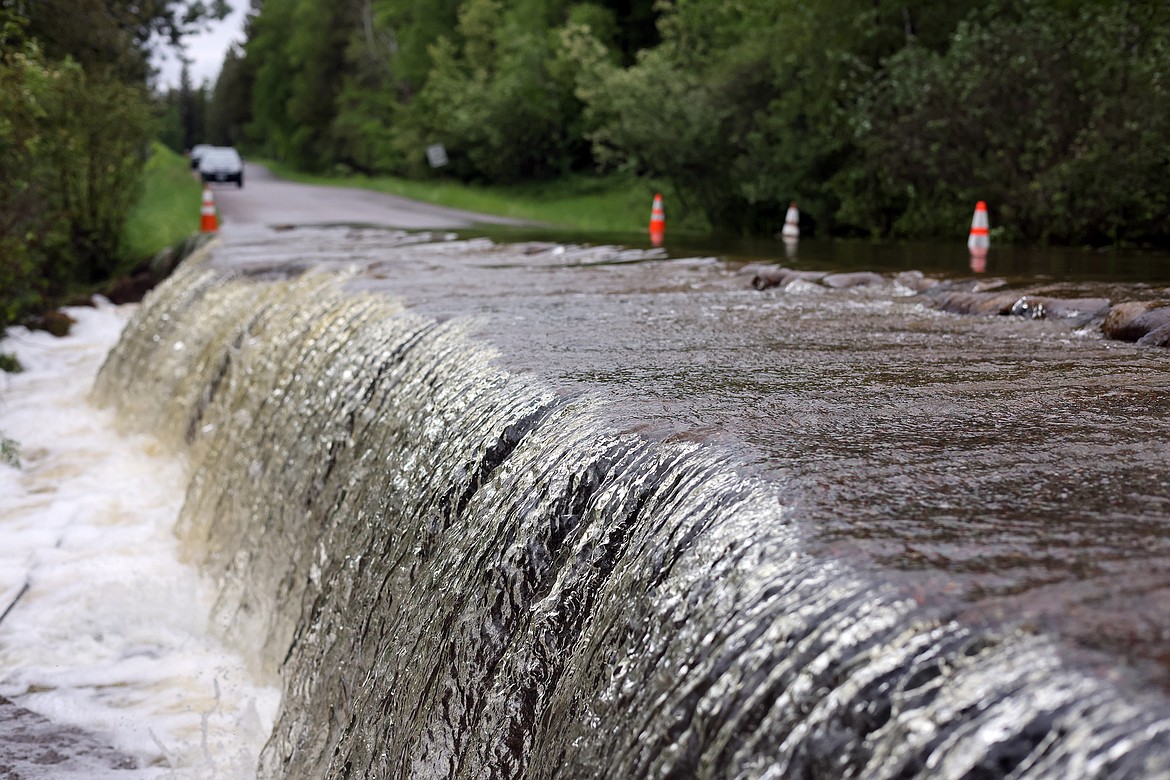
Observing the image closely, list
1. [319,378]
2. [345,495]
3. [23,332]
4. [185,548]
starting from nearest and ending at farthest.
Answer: [345,495] < [319,378] < [185,548] < [23,332]

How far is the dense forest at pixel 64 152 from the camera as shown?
9367 millimetres

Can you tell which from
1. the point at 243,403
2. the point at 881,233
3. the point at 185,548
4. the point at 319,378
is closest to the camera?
the point at 319,378

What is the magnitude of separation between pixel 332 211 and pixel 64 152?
25.5ft

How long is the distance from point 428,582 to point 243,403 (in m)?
3.19

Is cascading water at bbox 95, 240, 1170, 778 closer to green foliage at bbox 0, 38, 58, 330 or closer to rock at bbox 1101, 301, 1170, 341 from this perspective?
rock at bbox 1101, 301, 1170, 341

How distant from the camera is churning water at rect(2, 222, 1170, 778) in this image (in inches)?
57.9

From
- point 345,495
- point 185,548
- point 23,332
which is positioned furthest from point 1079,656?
point 23,332

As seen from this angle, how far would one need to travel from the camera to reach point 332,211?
68.2ft

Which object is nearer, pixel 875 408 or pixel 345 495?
pixel 875 408

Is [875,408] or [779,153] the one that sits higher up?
[779,153]

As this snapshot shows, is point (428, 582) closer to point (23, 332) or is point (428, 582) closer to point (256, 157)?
point (23, 332)

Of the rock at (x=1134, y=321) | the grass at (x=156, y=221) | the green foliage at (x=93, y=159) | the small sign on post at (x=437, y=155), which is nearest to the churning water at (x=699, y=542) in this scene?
the rock at (x=1134, y=321)

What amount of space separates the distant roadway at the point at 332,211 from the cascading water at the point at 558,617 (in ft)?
33.8

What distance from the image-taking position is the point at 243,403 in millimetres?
5785
